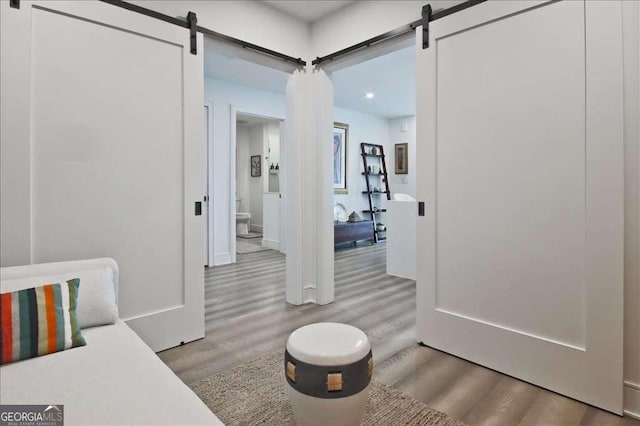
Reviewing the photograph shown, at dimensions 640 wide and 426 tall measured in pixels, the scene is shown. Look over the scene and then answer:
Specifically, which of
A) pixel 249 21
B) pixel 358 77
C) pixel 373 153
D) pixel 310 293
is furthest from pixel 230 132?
pixel 373 153

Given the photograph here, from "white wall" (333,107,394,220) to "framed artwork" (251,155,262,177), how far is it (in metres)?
2.20

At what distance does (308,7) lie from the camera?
3068mm

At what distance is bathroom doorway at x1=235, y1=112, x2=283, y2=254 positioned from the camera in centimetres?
741

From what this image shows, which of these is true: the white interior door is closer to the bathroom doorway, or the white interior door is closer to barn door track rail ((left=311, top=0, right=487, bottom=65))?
barn door track rail ((left=311, top=0, right=487, bottom=65))

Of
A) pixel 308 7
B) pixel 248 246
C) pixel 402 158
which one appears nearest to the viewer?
pixel 308 7

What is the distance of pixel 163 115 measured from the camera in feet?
7.75

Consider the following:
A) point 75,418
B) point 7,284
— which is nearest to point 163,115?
point 7,284

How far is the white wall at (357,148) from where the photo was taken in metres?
7.26

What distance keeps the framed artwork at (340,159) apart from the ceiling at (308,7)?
3.89m

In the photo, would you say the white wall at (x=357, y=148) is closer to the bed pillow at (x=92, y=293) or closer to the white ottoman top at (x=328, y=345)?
the bed pillow at (x=92, y=293)

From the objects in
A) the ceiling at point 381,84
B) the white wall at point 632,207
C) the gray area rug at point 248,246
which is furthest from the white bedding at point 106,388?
the gray area rug at point 248,246

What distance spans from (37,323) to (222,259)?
12.5ft

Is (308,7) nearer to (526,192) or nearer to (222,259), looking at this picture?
(526,192)

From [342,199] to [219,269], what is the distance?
3.20 meters
